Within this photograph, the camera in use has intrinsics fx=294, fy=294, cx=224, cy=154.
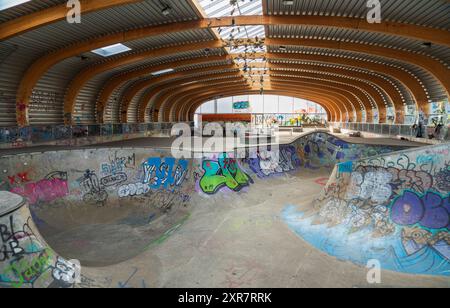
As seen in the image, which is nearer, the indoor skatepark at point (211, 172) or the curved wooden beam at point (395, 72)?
the indoor skatepark at point (211, 172)

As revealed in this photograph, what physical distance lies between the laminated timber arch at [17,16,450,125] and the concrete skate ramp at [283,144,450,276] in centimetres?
915

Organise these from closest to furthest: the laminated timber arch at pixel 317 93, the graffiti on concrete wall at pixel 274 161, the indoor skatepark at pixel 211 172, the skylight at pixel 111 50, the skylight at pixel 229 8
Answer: the indoor skatepark at pixel 211 172
the skylight at pixel 229 8
the graffiti on concrete wall at pixel 274 161
the skylight at pixel 111 50
the laminated timber arch at pixel 317 93

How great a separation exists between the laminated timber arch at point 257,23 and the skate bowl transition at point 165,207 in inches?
243

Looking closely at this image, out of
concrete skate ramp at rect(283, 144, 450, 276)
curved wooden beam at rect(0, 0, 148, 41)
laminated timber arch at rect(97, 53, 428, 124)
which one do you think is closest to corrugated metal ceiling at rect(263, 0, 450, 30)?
curved wooden beam at rect(0, 0, 148, 41)

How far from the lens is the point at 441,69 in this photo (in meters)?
18.7

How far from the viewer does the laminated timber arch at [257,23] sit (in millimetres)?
14391

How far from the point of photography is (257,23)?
16016 millimetres

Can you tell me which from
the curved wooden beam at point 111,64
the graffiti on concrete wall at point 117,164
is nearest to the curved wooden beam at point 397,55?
the curved wooden beam at point 111,64

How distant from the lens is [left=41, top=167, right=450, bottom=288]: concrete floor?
21.9 feet

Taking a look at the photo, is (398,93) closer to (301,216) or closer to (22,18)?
(301,216)

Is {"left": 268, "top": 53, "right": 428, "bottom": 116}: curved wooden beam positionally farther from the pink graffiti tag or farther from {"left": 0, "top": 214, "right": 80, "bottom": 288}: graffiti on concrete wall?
{"left": 0, "top": 214, "right": 80, "bottom": 288}: graffiti on concrete wall

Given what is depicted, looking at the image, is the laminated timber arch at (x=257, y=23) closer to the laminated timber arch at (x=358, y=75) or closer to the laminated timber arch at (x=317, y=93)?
the laminated timber arch at (x=358, y=75)

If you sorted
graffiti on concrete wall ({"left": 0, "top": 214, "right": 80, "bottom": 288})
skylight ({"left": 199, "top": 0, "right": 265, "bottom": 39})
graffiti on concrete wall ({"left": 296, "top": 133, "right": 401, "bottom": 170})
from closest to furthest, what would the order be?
graffiti on concrete wall ({"left": 0, "top": 214, "right": 80, "bottom": 288}) → skylight ({"left": 199, "top": 0, "right": 265, "bottom": 39}) → graffiti on concrete wall ({"left": 296, "top": 133, "right": 401, "bottom": 170})
